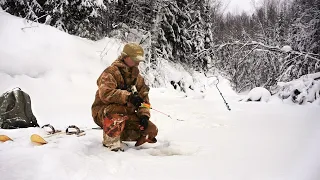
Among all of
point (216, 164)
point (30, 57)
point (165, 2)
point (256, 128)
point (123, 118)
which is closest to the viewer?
point (216, 164)

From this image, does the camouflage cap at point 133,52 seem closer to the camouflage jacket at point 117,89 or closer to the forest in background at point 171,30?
the camouflage jacket at point 117,89

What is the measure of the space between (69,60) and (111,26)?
15.3ft

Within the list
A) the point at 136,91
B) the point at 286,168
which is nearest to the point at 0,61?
the point at 136,91

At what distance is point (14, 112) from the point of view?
3805 mm

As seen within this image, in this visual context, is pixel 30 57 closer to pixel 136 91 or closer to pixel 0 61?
pixel 0 61

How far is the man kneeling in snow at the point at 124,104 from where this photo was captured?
9.48 ft

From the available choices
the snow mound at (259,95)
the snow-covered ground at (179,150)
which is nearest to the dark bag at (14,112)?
the snow-covered ground at (179,150)

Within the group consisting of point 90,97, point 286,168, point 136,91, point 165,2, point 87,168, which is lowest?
point 90,97

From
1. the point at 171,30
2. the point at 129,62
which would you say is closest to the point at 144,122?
the point at 129,62

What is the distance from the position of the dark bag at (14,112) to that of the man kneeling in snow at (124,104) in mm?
1220

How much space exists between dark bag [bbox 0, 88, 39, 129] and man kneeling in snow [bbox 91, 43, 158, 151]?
1.22 metres

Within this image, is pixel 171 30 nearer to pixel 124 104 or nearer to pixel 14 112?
pixel 14 112

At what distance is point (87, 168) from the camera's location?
2.18 meters

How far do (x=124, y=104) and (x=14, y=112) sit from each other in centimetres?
165
